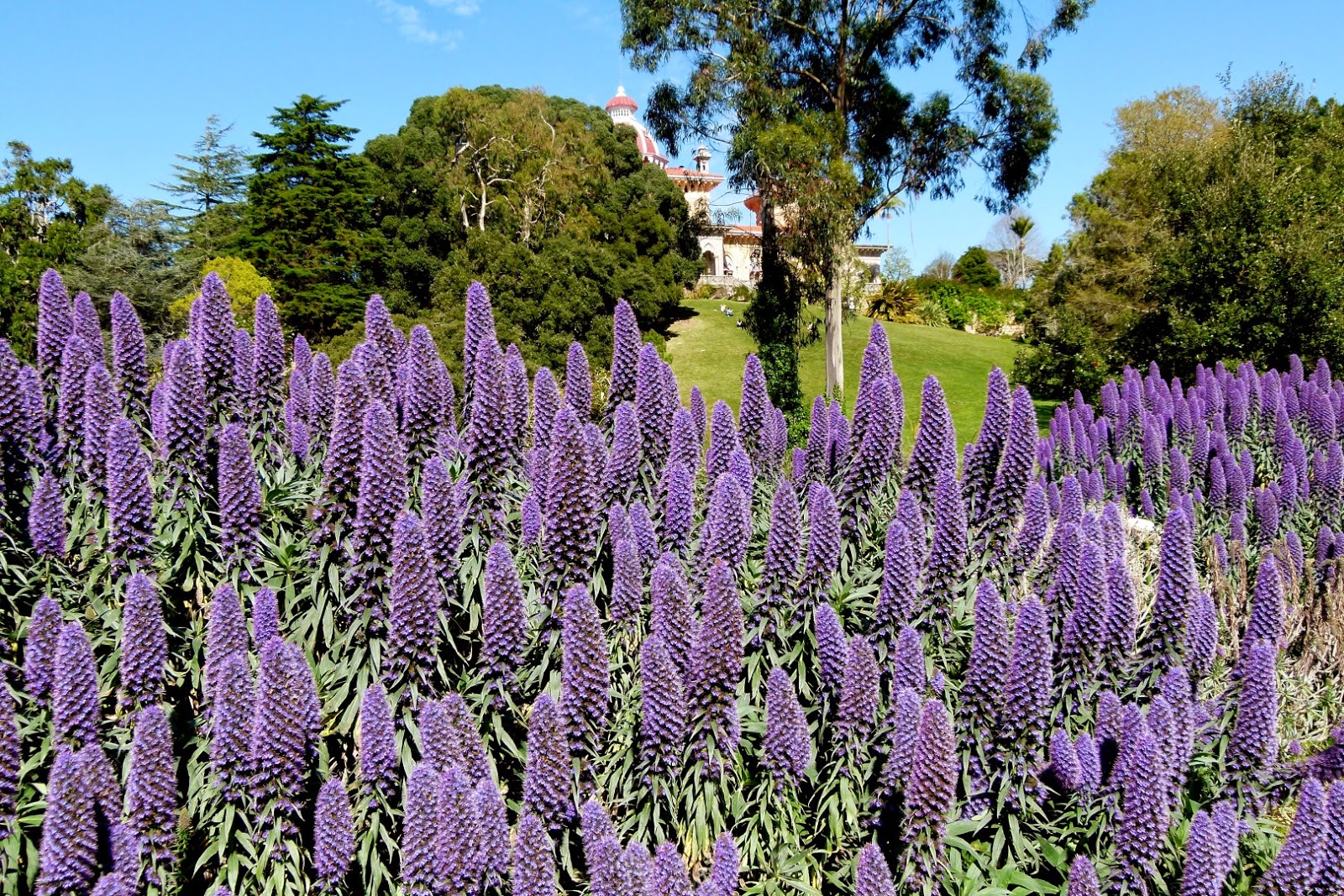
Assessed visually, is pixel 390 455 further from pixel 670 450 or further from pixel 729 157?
→ pixel 729 157

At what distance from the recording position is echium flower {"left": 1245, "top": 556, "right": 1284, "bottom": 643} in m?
4.53

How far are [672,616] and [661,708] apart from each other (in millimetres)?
408

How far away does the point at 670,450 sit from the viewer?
17.3 ft

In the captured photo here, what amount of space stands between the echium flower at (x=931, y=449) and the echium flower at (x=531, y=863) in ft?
10.8

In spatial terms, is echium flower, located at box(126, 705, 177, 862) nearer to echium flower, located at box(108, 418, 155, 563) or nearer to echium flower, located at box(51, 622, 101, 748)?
echium flower, located at box(51, 622, 101, 748)

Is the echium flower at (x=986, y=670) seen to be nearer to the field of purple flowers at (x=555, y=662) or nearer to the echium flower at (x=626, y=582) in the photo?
the field of purple flowers at (x=555, y=662)

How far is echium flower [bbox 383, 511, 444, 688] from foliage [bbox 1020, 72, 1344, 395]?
2226cm

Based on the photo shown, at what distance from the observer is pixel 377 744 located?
130 inches

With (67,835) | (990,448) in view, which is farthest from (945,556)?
(67,835)

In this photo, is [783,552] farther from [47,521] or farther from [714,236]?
[714,236]

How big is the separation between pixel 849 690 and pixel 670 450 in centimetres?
207

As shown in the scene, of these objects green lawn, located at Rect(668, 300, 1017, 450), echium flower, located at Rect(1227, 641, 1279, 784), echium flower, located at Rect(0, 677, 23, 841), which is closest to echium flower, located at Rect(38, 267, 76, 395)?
echium flower, located at Rect(0, 677, 23, 841)

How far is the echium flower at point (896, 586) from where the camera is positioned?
4.10m

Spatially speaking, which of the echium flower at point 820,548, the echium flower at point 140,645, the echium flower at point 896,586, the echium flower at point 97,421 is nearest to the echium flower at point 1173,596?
the echium flower at point 896,586
